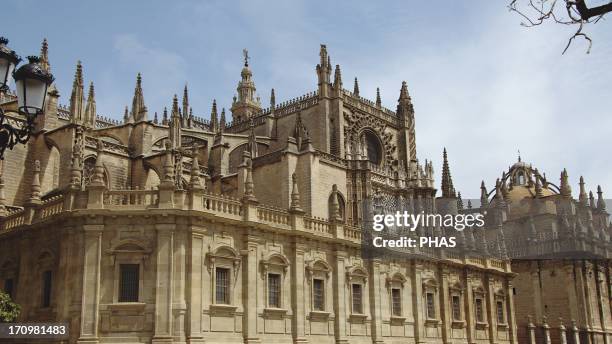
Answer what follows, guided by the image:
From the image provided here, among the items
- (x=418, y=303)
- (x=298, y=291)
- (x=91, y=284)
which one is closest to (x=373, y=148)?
(x=418, y=303)

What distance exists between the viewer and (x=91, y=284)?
22734mm

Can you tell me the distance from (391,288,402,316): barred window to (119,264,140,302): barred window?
13.6 metres

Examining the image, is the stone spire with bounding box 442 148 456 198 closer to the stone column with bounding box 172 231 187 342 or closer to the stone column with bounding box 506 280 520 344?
the stone column with bounding box 506 280 520 344

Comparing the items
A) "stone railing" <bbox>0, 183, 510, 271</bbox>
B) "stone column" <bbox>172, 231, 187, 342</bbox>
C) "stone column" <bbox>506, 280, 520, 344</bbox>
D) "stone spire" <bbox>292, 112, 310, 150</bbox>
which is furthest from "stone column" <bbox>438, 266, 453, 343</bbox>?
"stone column" <bbox>172, 231, 187, 342</bbox>

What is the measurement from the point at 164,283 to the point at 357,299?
10.4 m

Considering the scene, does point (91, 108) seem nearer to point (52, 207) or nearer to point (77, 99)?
point (77, 99)

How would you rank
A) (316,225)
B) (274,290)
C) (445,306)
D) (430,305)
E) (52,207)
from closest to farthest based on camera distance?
(52,207) < (274,290) < (316,225) < (430,305) < (445,306)

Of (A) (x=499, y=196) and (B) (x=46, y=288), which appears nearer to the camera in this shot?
(B) (x=46, y=288)

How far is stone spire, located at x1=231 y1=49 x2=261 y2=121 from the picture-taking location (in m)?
71.3

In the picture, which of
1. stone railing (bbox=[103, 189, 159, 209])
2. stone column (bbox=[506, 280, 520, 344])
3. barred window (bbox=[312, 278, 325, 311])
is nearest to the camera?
stone railing (bbox=[103, 189, 159, 209])

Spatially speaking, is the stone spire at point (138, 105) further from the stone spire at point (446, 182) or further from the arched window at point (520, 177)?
the arched window at point (520, 177)

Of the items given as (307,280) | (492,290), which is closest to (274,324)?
(307,280)

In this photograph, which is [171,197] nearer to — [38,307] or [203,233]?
[203,233]

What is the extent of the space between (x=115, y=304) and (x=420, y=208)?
2969 cm
